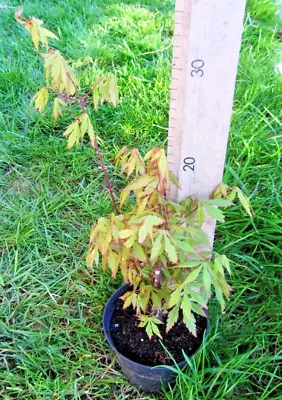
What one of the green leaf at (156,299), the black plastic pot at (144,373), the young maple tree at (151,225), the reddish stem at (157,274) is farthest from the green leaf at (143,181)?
the black plastic pot at (144,373)

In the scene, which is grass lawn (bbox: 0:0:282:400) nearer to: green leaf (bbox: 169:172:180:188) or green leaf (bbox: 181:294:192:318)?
green leaf (bbox: 181:294:192:318)

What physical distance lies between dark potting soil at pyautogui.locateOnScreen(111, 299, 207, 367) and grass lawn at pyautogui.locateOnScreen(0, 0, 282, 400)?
0.05 meters

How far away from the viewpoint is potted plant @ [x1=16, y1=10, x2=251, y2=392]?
101 cm

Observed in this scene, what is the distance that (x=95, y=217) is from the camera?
1.87m

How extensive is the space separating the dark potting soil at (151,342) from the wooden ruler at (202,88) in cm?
37

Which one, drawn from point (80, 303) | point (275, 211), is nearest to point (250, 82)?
point (275, 211)

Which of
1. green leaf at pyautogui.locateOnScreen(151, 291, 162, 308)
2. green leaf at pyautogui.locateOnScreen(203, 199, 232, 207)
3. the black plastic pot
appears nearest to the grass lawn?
the black plastic pot

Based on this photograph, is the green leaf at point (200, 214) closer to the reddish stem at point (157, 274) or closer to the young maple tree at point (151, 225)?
the young maple tree at point (151, 225)

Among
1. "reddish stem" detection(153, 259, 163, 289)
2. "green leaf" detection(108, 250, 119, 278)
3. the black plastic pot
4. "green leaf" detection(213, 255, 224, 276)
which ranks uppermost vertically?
"green leaf" detection(213, 255, 224, 276)

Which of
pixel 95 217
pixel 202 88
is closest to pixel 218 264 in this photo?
pixel 202 88

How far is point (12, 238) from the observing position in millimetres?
1783

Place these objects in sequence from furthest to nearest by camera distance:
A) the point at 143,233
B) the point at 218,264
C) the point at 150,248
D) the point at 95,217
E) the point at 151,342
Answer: the point at 95,217, the point at 151,342, the point at 150,248, the point at 218,264, the point at 143,233

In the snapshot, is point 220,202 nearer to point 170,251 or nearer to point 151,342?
point 170,251

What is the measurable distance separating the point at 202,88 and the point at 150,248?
0.43 m
